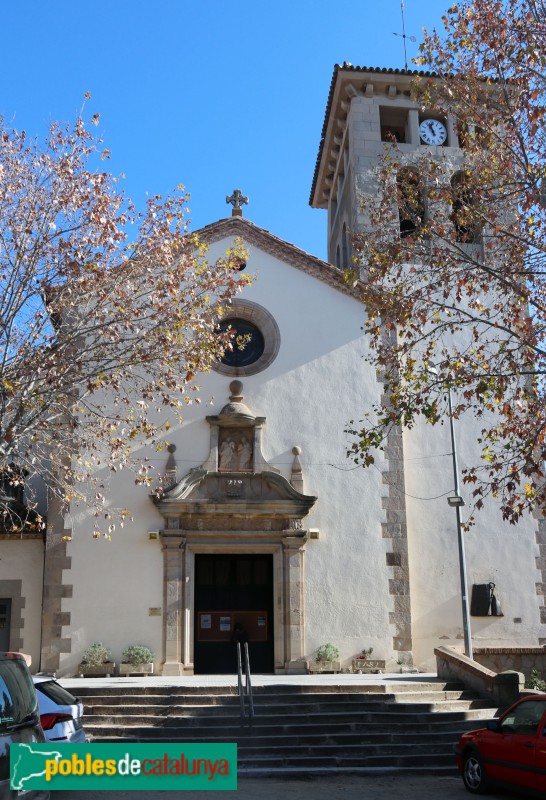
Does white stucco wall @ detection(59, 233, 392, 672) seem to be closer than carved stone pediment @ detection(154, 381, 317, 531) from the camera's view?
Yes

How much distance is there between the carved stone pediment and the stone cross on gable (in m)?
4.56

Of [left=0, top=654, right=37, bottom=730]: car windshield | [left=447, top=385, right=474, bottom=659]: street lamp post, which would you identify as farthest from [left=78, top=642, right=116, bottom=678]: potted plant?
[left=0, top=654, right=37, bottom=730]: car windshield

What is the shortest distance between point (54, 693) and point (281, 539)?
7945 mm

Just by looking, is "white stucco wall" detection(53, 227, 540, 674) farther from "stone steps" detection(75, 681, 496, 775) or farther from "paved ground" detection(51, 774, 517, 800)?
"paved ground" detection(51, 774, 517, 800)

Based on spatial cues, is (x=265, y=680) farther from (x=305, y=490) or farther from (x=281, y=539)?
(x=305, y=490)

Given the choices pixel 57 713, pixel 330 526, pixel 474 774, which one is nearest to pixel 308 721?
pixel 474 774

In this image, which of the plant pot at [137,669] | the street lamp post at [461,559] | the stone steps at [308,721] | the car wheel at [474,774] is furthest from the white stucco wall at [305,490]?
the car wheel at [474,774]

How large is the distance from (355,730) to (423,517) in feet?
20.5

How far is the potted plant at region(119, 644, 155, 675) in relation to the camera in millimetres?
15938

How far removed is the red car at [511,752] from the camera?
907cm

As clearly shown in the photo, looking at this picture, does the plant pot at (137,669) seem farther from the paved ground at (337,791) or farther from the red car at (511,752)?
the red car at (511,752)

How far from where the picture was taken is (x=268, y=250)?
62.1 ft

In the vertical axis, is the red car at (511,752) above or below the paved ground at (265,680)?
below

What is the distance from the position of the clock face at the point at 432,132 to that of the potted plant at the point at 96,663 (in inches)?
564
